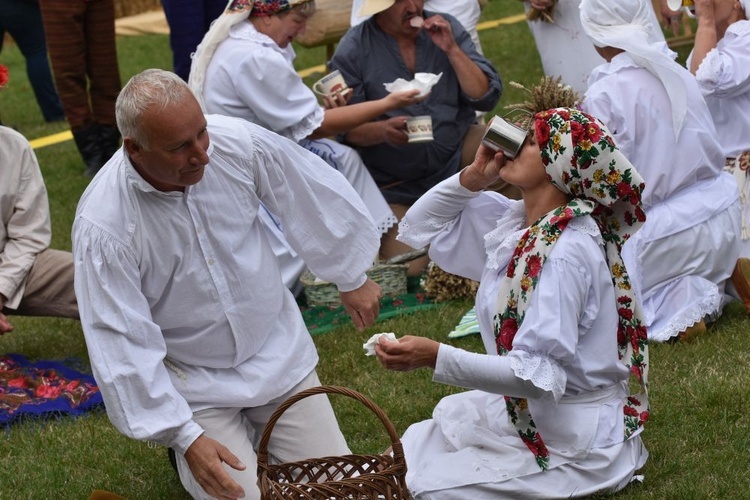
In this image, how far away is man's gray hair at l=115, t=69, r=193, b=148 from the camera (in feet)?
11.3

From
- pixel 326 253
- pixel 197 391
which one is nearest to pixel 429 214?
pixel 326 253

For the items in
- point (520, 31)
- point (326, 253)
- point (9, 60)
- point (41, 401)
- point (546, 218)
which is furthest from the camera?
point (9, 60)

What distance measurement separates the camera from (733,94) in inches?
244

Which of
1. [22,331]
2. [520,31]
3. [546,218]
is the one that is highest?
[546,218]

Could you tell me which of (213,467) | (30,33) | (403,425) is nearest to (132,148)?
(213,467)

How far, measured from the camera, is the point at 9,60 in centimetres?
1552

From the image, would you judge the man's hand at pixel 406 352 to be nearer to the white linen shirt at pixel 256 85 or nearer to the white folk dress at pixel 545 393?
the white folk dress at pixel 545 393

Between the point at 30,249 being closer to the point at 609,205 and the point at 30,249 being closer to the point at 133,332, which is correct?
the point at 133,332

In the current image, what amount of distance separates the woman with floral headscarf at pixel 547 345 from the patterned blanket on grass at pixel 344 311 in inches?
81.1

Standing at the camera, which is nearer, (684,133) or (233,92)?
(684,133)

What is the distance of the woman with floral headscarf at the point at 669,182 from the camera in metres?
5.41

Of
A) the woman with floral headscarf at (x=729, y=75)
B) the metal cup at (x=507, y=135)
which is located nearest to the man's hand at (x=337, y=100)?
the woman with floral headscarf at (x=729, y=75)

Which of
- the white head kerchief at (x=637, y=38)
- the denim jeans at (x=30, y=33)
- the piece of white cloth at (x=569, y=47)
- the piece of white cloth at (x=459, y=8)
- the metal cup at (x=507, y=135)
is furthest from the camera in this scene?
the denim jeans at (x=30, y=33)

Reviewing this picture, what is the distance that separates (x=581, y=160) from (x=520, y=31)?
968 centimetres
